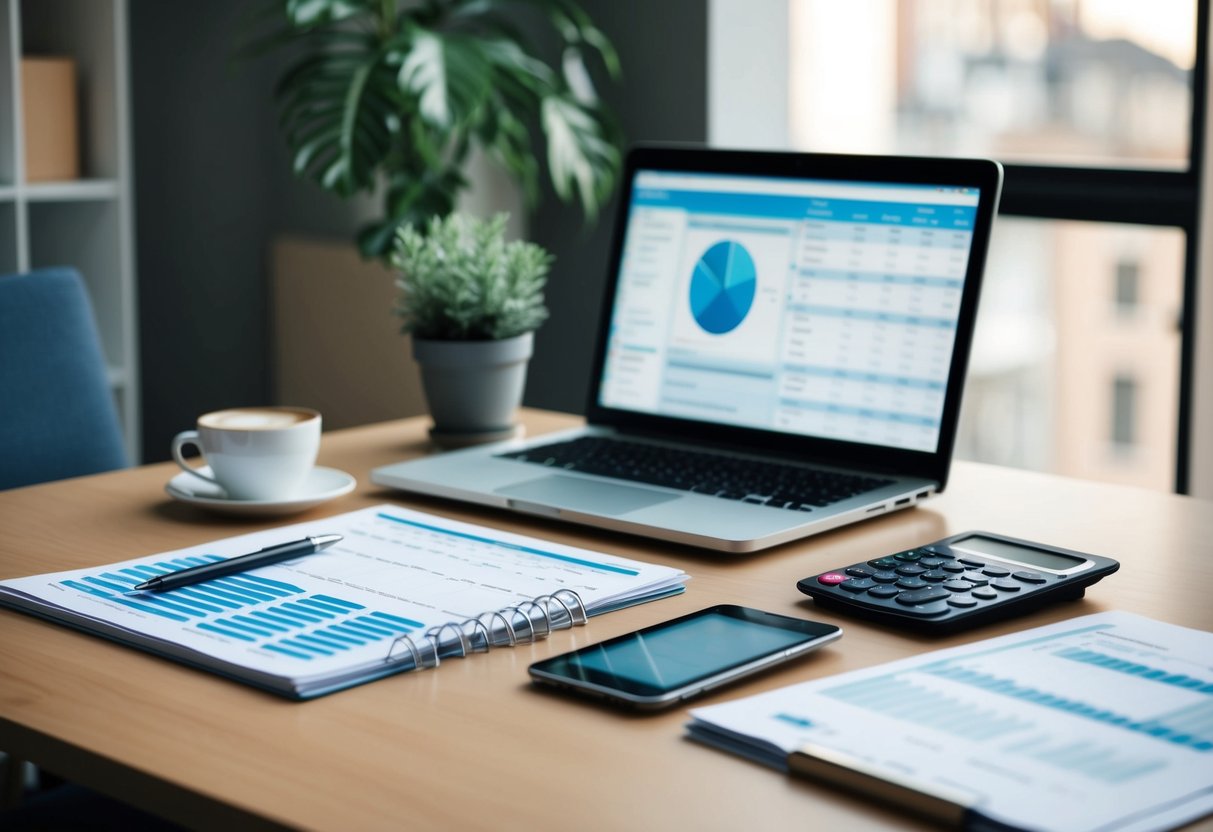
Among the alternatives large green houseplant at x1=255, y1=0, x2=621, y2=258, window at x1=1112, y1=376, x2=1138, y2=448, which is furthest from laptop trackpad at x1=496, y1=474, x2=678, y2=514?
window at x1=1112, y1=376, x2=1138, y2=448

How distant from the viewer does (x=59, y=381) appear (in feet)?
4.89

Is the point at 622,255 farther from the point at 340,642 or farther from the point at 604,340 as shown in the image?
the point at 340,642

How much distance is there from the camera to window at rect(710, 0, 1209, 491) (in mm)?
15610

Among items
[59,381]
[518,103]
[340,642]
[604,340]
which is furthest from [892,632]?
[518,103]

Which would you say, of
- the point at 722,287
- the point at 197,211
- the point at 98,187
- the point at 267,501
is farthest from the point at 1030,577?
the point at 197,211

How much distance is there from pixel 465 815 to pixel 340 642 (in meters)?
0.22

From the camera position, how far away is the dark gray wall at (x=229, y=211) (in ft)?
9.08

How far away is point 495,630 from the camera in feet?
2.80

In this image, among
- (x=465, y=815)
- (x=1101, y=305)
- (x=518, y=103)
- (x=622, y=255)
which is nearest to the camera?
(x=465, y=815)

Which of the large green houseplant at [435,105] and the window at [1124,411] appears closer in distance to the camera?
the large green houseplant at [435,105]

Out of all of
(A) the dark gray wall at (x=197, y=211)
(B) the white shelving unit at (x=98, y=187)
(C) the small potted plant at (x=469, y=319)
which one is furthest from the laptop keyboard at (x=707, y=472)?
(A) the dark gray wall at (x=197, y=211)

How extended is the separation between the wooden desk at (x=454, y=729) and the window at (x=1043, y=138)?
939 centimetres

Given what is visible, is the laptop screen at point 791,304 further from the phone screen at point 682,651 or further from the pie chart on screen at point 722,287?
the phone screen at point 682,651

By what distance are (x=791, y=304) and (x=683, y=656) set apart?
538 mm
